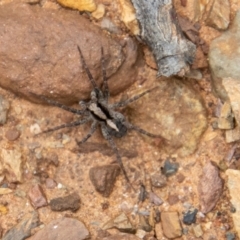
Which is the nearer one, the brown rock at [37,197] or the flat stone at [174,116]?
the brown rock at [37,197]

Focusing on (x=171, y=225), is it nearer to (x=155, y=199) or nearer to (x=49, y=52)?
(x=155, y=199)

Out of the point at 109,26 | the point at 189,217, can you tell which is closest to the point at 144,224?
the point at 189,217

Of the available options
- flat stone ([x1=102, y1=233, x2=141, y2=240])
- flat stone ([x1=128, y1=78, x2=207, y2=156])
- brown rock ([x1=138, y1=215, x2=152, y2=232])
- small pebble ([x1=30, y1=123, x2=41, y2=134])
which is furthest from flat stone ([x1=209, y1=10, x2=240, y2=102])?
small pebble ([x1=30, y1=123, x2=41, y2=134])

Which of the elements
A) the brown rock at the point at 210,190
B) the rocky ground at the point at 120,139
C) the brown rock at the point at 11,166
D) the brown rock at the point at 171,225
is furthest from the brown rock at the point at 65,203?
the brown rock at the point at 210,190

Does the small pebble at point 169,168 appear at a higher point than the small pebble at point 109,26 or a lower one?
lower

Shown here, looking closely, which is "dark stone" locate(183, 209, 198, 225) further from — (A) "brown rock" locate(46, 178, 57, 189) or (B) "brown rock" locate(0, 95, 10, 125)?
(B) "brown rock" locate(0, 95, 10, 125)

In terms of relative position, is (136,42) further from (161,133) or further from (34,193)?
(34,193)

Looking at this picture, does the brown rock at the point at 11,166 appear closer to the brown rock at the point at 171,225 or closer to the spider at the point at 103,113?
the spider at the point at 103,113

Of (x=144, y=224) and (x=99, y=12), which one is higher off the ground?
(x=99, y=12)
